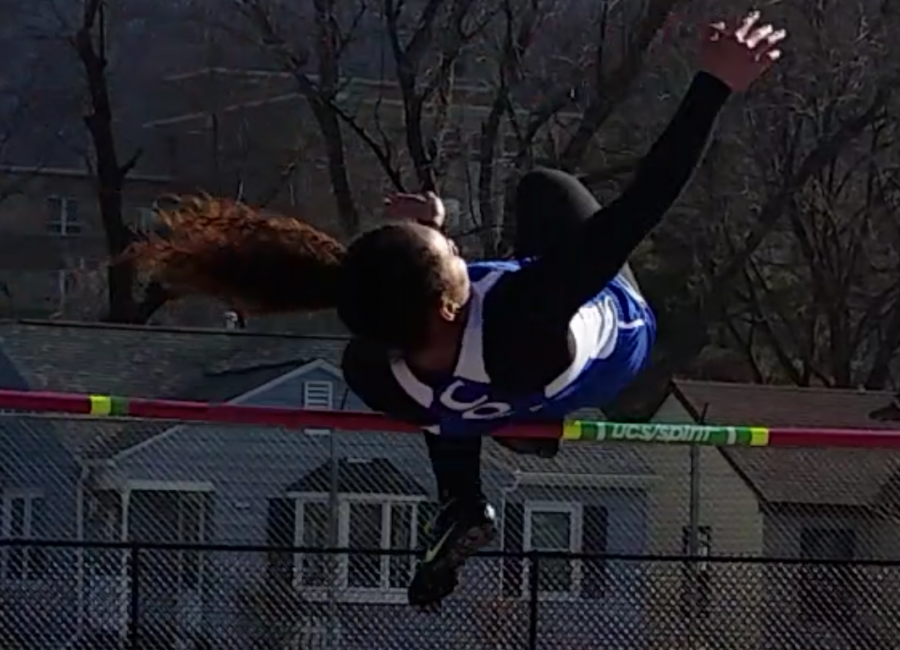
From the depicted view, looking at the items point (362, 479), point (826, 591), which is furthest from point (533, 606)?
point (362, 479)

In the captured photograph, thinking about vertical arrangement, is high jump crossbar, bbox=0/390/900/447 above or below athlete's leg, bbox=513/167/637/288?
below

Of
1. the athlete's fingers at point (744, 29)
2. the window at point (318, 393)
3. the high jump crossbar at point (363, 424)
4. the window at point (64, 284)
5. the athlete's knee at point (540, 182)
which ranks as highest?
the athlete's fingers at point (744, 29)

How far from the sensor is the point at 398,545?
9141 mm

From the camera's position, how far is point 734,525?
11.6 metres

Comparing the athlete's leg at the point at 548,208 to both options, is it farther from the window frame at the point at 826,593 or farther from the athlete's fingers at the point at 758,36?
the window frame at the point at 826,593

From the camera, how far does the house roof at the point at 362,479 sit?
32.3 feet

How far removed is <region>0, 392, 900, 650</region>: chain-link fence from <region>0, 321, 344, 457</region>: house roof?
3.21 m

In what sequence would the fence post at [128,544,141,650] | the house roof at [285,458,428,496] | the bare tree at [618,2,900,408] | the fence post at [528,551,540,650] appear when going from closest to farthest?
the fence post at [128,544,141,650], the fence post at [528,551,540,650], the house roof at [285,458,428,496], the bare tree at [618,2,900,408]

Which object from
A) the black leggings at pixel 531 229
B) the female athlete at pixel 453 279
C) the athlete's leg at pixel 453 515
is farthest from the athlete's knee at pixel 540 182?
the athlete's leg at pixel 453 515

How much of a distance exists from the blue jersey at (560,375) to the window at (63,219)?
28.0 meters

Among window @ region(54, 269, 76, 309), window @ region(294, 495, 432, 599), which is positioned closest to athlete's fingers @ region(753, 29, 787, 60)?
window @ region(294, 495, 432, 599)

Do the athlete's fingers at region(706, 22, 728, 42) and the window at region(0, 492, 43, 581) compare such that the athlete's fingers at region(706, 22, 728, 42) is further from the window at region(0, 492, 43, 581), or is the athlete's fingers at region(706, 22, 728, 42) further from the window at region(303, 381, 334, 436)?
the window at region(303, 381, 334, 436)

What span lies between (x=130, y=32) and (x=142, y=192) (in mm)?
2967

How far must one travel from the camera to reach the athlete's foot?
13.0 feet
